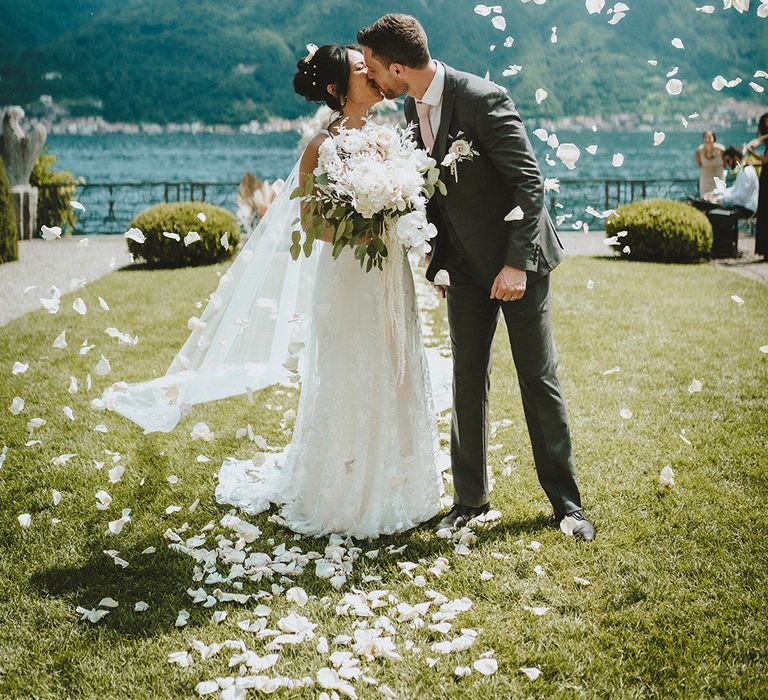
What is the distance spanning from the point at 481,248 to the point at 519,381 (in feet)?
2.38

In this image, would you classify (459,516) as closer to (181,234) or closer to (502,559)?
(502,559)

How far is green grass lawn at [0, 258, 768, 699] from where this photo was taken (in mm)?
2734

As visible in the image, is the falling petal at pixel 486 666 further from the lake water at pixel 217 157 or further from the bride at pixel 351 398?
the lake water at pixel 217 157

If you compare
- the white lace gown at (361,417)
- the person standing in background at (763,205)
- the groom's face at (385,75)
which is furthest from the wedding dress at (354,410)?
the person standing in background at (763,205)

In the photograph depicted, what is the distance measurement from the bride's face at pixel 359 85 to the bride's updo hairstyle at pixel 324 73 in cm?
2

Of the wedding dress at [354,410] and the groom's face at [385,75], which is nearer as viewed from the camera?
the groom's face at [385,75]

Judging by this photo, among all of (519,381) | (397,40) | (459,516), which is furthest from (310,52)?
(459,516)

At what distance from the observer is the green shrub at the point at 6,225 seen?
11.9 meters

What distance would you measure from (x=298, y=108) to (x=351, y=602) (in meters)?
48.4

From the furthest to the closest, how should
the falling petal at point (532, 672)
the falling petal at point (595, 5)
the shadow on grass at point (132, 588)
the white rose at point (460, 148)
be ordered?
1. the falling petal at point (595, 5)
2. the white rose at point (460, 148)
3. the shadow on grass at point (132, 588)
4. the falling petal at point (532, 672)

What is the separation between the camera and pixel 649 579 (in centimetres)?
322

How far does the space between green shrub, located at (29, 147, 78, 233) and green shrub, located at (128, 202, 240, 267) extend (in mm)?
5059

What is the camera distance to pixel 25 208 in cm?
1481

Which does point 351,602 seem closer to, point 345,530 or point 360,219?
point 345,530
